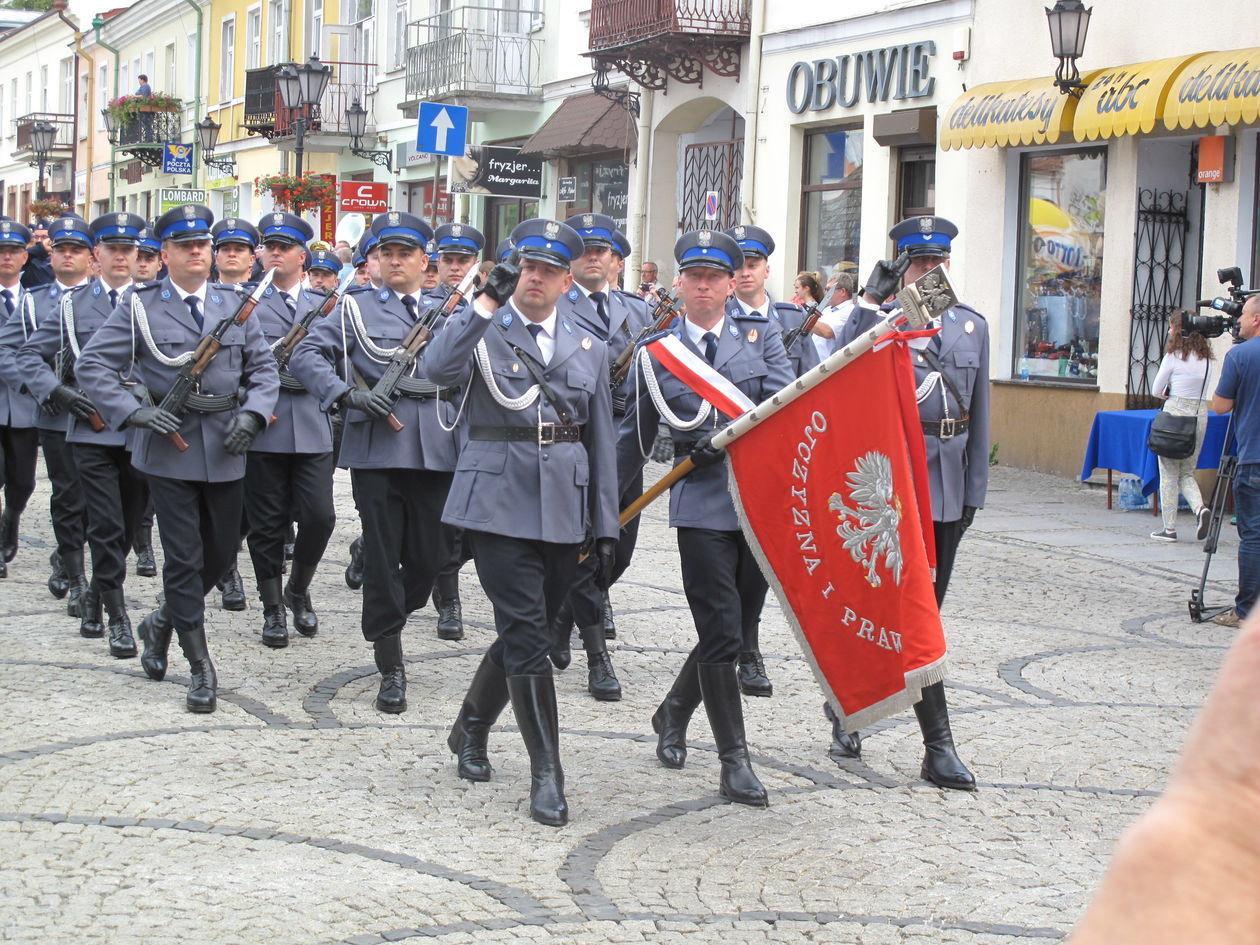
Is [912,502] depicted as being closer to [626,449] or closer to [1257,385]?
[626,449]

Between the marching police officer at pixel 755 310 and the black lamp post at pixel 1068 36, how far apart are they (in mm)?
7889

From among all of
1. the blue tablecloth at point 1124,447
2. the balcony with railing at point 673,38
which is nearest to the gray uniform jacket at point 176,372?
the blue tablecloth at point 1124,447

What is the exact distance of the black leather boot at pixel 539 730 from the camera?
5.48 meters

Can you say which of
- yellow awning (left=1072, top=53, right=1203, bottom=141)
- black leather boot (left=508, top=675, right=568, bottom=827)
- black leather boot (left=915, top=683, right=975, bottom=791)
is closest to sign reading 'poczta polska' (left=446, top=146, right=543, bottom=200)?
yellow awning (left=1072, top=53, right=1203, bottom=141)

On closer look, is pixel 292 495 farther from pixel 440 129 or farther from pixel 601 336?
pixel 440 129

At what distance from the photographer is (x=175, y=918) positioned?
4.37 meters

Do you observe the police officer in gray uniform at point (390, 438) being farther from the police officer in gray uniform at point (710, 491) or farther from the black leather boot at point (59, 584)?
the black leather boot at point (59, 584)

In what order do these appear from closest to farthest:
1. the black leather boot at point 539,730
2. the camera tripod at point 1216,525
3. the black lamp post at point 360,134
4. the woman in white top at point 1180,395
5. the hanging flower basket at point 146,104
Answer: the black leather boot at point 539,730 → the camera tripod at point 1216,525 → the woman in white top at point 1180,395 → the black lamp post at point 360,134 → the hanging flower basket at point 146,104

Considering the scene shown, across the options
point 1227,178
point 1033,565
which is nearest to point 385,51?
point 1227,178

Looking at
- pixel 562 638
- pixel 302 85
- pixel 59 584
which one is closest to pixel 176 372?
pixel 562 638

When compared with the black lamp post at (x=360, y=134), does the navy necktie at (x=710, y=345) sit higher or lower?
lower

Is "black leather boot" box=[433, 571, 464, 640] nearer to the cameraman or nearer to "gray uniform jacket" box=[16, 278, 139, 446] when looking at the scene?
"gray uniform jacket" box=[16, 278, 139, 446]

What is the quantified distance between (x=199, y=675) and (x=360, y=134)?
2307 cm

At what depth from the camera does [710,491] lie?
591 centimetres
